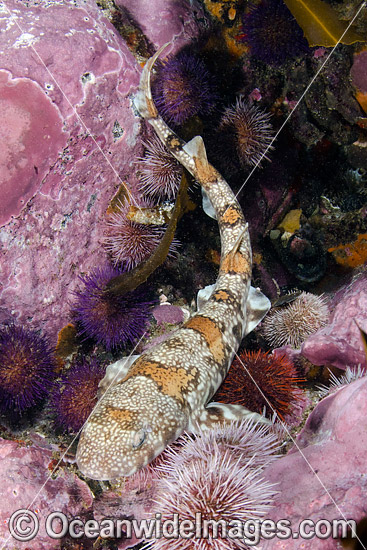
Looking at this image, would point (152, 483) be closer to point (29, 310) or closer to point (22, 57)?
point (29, 310)

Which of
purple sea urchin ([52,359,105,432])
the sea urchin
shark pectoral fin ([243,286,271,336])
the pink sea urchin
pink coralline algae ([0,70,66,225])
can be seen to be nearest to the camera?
the pink sea urchin

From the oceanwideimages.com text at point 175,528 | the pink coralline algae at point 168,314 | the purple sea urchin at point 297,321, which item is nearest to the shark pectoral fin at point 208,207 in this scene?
the pink coralline algae at point 168,314

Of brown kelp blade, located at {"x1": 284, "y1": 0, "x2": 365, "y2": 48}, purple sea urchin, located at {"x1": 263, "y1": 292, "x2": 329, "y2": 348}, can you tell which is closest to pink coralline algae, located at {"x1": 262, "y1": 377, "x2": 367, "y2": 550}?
purple sea urchin, located at {"x1": 263, "y1": 292, "x2": 329, "y2": 348}

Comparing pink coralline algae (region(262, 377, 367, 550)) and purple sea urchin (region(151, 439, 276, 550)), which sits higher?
purple sea urchin (region(151, 439, 276, 550))

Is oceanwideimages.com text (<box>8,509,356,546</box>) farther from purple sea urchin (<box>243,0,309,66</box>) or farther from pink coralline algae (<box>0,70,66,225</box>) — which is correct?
purple sea urchin (<box>243,0,309,66</box>)

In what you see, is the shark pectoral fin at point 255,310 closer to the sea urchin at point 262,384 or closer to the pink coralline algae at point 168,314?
the sea urchin at point 262,384

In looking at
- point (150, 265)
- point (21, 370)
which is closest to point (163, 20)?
point (150, 265)
